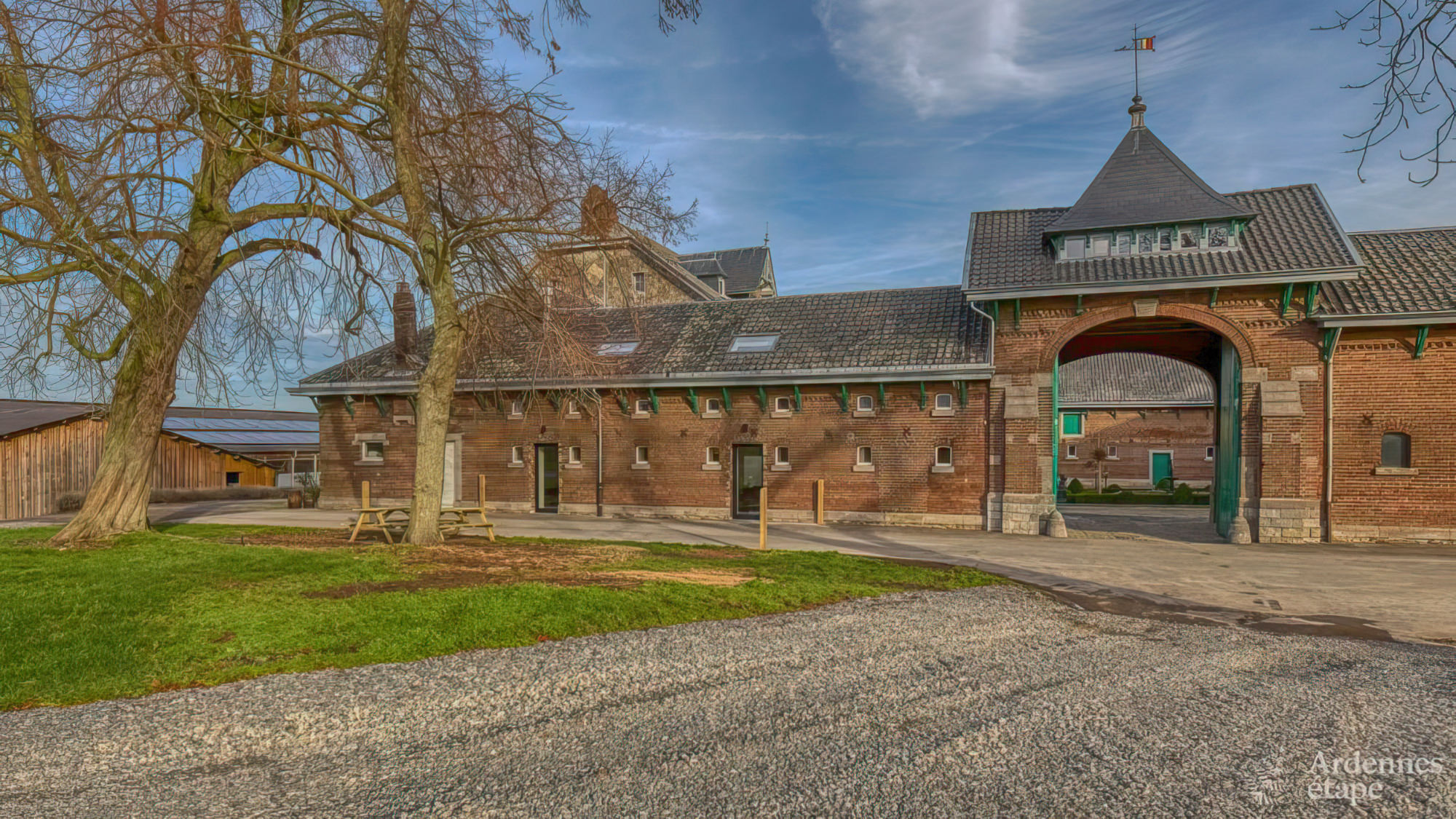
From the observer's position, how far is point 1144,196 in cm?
1923

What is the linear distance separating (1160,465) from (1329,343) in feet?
59.7

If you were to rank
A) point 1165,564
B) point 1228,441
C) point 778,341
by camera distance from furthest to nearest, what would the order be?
point 778,341
point 1228,441
point 1165,564

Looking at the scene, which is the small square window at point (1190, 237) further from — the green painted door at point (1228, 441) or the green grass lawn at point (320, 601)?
the green grass lawn at point (320, 601)

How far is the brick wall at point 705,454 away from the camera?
62.0 ft

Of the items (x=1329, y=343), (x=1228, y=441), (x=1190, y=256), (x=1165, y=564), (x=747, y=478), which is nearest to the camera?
(x=1165, y=564)

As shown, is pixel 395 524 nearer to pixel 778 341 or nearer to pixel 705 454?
pixel 705 454

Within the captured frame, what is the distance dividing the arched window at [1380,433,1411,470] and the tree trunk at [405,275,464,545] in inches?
726

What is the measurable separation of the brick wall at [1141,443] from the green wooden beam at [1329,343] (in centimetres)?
1695

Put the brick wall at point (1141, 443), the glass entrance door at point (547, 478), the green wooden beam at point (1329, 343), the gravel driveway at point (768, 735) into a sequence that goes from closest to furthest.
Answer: the gravel driveway at point (768, 735) → the green wooden beam at point (1329, 343) → the glass entrance door at point (547, 478) → the brick wall at point (1141, 443)

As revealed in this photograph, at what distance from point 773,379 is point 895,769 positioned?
15.6 meters

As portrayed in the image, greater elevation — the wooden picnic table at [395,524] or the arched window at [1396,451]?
the arched window at [1396,451]

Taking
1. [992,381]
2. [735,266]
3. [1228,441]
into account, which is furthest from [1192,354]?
[735,266]

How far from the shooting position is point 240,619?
303 inches

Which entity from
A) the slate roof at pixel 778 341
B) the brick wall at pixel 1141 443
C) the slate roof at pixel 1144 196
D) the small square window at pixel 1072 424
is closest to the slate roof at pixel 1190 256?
the slate roof at pixel 1144 196
